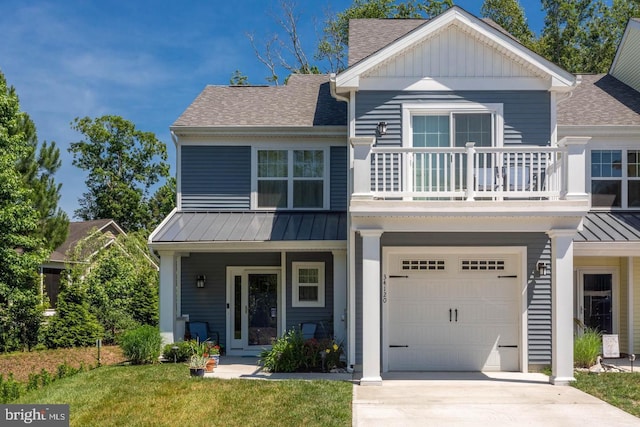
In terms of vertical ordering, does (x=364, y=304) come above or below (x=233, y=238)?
below

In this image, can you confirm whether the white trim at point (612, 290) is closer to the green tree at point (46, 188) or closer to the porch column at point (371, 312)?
the porch column at point (371, 312)

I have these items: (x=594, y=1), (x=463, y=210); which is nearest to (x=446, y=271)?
(x=463, y=210)

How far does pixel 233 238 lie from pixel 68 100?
70.1ft

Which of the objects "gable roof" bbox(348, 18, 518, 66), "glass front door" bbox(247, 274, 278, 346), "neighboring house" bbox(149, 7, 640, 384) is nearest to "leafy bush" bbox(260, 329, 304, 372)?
"neighboring house" bbox(149, 7, 640, 384)

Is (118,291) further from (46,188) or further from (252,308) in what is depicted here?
(252,308)

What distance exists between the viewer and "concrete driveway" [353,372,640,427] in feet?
23.8

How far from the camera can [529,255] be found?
10836 mm

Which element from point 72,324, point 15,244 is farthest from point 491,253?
point 15,244

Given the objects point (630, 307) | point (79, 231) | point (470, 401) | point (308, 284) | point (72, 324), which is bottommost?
point (72, 324)

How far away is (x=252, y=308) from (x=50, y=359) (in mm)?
5897

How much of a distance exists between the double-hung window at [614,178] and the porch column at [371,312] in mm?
6065

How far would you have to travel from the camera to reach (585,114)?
1315 centimetres

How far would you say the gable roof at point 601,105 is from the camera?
12.8 metres

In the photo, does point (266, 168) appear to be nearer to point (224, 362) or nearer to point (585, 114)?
point (224, 362)
